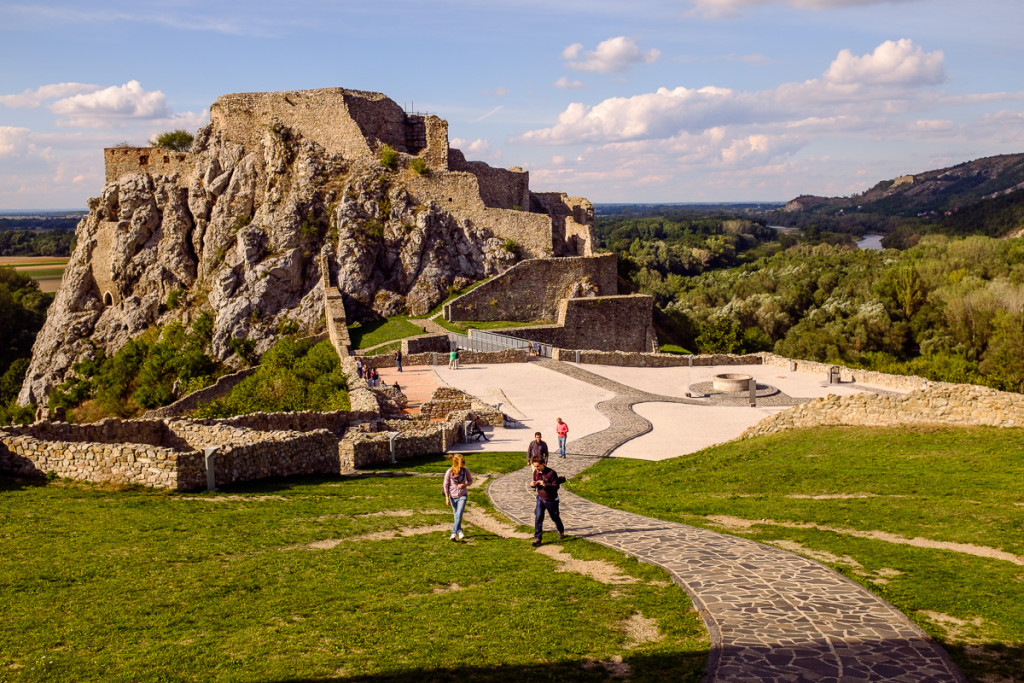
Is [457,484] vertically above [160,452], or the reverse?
[160,452]

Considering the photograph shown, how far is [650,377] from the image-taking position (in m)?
31.8

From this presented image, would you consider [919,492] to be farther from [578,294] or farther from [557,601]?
[578,294]

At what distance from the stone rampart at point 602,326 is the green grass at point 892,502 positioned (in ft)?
70.8

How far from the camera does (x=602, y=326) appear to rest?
138 feet

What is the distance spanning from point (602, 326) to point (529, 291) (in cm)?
410

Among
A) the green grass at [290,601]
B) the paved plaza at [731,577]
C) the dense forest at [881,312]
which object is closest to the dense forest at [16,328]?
the paved plaza at [731,577]

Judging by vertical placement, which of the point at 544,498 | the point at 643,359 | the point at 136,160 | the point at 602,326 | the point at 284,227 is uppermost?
the point at 136,160

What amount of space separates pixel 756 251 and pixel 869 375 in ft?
409

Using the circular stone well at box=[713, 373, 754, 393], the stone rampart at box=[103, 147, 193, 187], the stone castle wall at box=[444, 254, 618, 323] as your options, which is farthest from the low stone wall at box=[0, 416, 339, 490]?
the stone rampart at box=[103, 147, 193, 187]

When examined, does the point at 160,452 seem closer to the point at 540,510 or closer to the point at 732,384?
the point at 540,510

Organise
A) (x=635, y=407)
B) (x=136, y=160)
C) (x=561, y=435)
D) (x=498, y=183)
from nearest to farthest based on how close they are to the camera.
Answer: (x=561, y=435) → (x=635, y=407) → (x=498, y=183) → (x=136, y=160)

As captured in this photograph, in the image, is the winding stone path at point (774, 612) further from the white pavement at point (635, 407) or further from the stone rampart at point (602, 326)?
the stone rampart at point (602, 326)

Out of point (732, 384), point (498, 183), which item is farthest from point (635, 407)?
point (498, 183)

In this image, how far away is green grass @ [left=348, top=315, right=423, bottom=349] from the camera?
1496 inches
